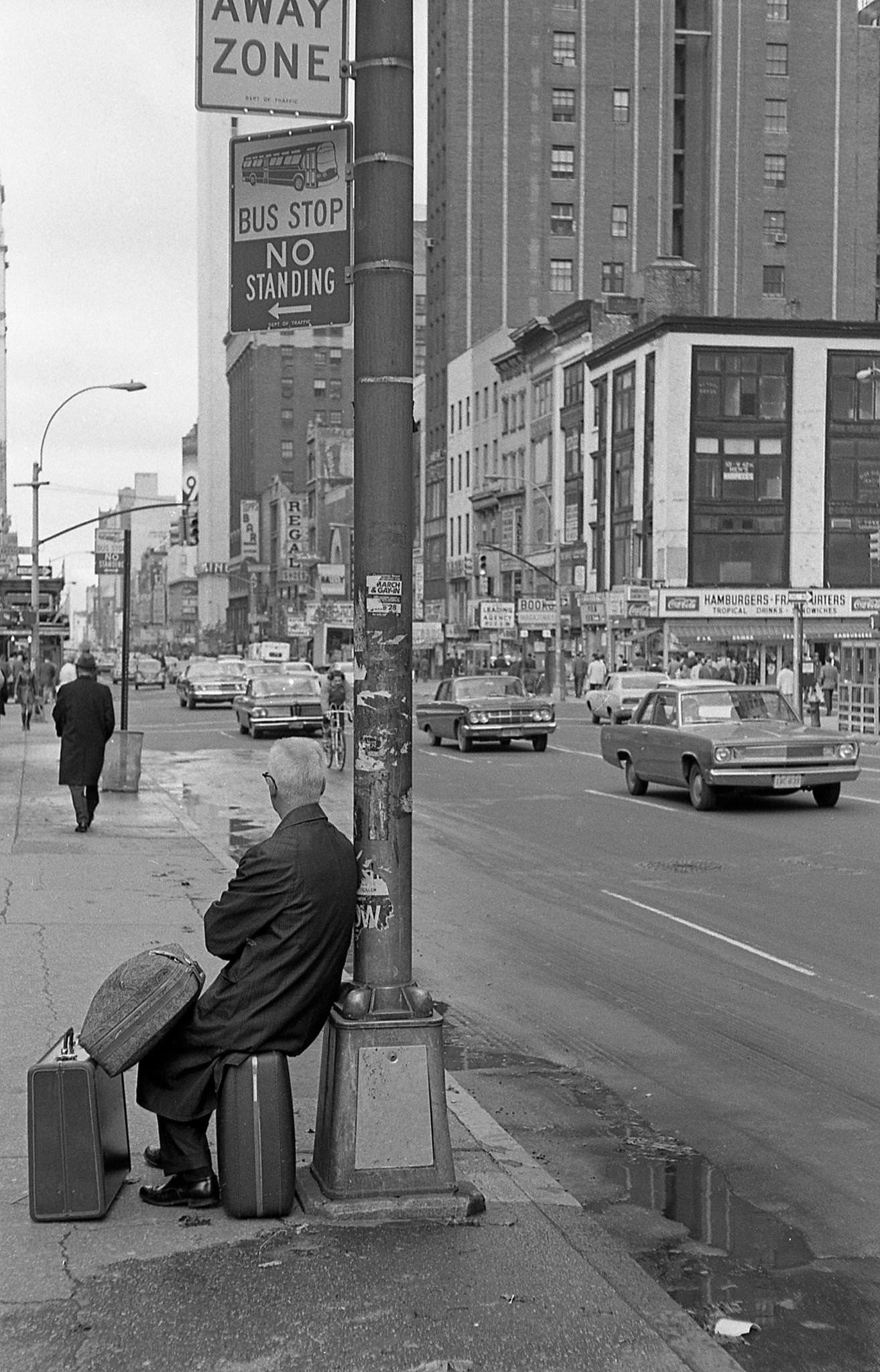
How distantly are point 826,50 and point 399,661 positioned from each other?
10388 cm

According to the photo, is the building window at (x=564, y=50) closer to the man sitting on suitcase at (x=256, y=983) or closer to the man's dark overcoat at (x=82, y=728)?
the man's dark overcoat at (x=82, y=728)

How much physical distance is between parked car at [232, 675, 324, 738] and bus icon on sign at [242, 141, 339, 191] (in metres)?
30.3

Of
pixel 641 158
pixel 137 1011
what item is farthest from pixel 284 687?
pixel 641 158

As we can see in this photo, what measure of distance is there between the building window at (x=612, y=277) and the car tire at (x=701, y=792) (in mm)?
83079

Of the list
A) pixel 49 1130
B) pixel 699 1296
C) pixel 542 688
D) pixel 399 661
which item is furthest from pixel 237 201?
pixel 542 688

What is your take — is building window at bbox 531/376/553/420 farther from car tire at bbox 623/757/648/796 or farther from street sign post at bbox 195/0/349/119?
street sign post at bbox 195/0/349/119

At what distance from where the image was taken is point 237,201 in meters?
6.17

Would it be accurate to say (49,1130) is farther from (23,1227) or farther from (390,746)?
(390,746)

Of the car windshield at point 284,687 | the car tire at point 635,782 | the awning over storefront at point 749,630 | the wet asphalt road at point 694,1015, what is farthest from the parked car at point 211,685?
the wet asphalt road at point 694,1015

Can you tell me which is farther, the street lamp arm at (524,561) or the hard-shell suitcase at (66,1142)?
the street lamp arm at (524,561)

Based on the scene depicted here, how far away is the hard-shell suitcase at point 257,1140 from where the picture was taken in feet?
17.2

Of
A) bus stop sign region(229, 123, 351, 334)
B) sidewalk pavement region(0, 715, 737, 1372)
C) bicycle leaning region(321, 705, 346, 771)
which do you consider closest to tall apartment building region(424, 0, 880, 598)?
bicycle leaning region(321, 705, 346, 771)

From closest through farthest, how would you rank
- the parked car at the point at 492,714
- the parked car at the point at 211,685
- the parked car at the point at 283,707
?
1. the parked car at the point at 492,714
2. the parked car at the point at 283,707
3. the parked car at the point at 211,685

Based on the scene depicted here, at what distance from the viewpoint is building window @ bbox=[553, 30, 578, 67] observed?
99.4 m
